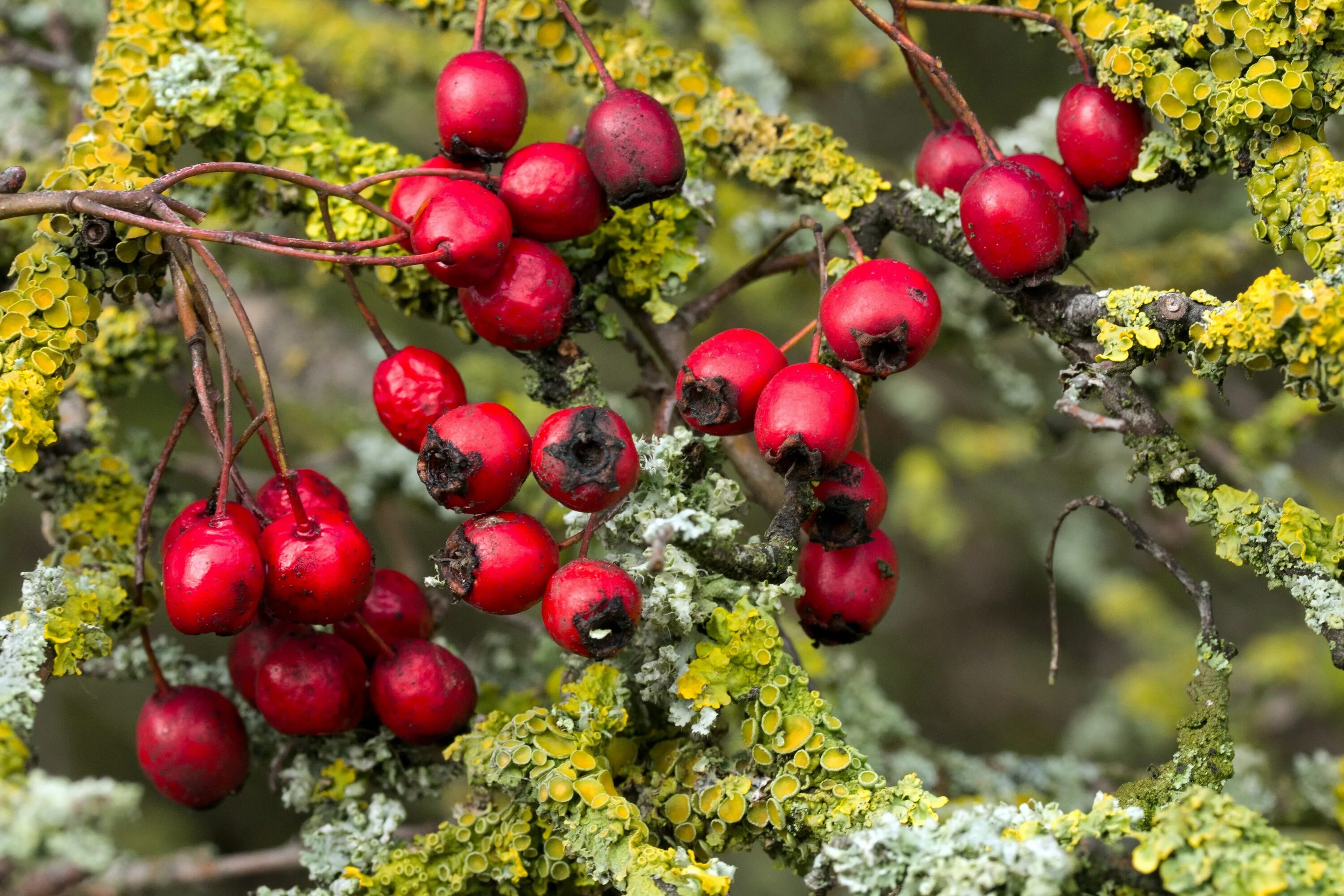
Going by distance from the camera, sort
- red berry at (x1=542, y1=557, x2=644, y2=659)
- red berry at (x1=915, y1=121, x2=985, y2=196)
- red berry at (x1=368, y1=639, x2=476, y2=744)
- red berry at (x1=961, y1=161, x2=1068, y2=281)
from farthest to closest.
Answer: red berry at (x1=915, y1=121, x2=985, y2=196), red berry at (x1=368, y1=639, x2=476, y2=744), red berry at (x1=961, y1=161, x2=1068, y2=281), red berry at (x1=542, y1=557, x2=644, y2=659)

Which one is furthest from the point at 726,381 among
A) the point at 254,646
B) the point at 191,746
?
the point at 191,746

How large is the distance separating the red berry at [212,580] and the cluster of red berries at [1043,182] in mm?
1004

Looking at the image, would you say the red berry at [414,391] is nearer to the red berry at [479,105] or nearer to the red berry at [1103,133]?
the red berry at [479,105]

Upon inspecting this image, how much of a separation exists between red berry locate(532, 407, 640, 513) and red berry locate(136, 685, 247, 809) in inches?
25.3

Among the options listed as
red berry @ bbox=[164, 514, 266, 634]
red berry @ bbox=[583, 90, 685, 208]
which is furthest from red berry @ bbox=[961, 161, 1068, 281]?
red berry @ bbox=[164, 514, 266, 634]

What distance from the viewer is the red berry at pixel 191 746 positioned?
59.8 inches

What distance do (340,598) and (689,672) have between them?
1.44 feet

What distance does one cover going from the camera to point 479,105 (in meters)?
1.48

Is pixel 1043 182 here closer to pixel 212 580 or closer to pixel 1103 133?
pixel 1103 133

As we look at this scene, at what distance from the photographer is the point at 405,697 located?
1.48 meters

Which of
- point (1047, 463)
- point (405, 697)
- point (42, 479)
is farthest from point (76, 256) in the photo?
point (1047, 463)

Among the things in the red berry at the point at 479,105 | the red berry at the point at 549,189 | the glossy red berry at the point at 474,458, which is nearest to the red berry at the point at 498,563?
the glossy red berry at the point at 474,458

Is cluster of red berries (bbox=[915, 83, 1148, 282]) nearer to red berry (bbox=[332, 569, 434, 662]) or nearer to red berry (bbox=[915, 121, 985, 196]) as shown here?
red berry (bbox=[915, 121, 985, 196])

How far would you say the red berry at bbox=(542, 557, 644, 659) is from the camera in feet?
4.15
